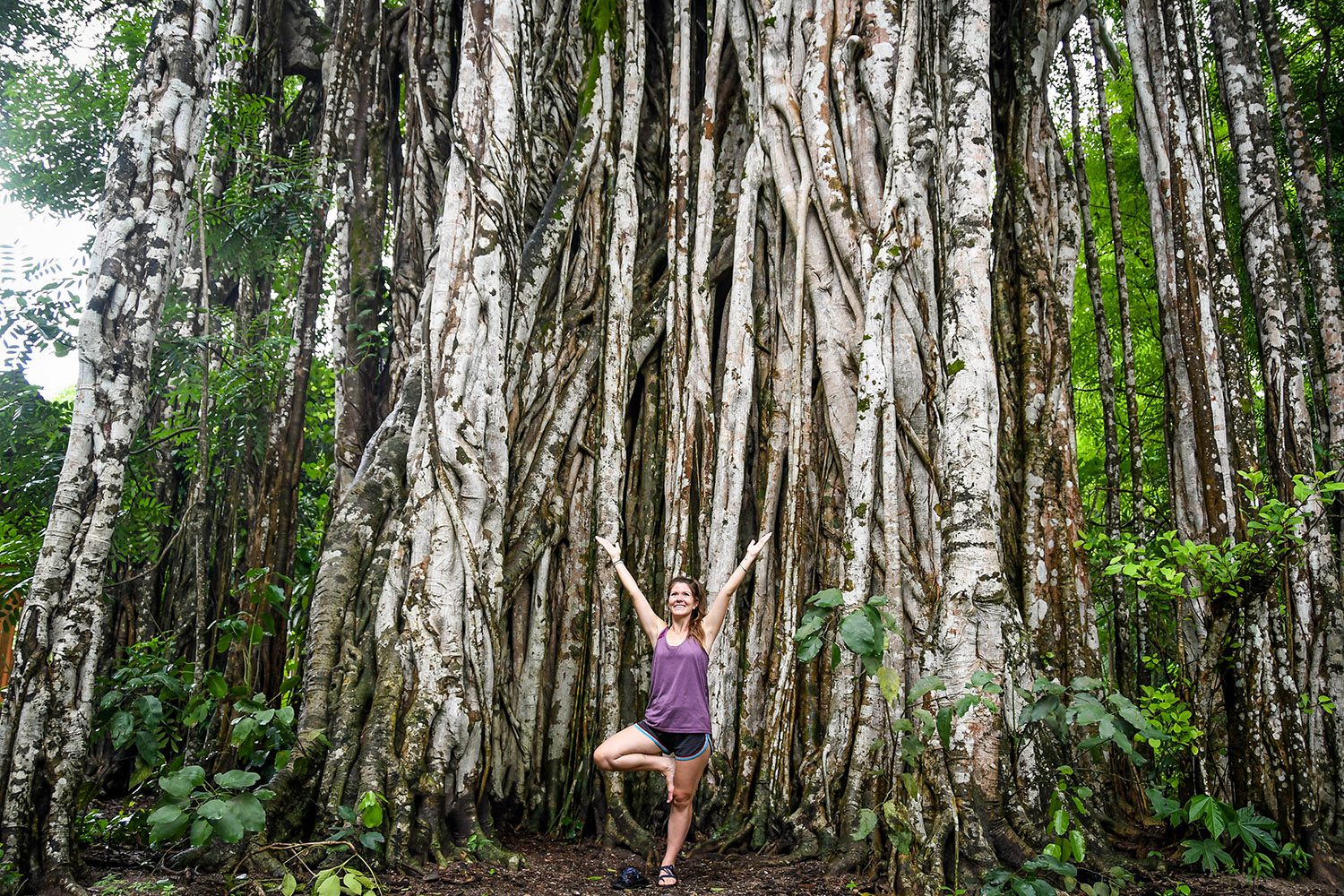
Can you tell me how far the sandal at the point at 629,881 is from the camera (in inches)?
131

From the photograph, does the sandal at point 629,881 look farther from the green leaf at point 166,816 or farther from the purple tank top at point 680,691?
the green leaf at point 166,816

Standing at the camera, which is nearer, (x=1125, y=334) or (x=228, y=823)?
(x=228, y=823)

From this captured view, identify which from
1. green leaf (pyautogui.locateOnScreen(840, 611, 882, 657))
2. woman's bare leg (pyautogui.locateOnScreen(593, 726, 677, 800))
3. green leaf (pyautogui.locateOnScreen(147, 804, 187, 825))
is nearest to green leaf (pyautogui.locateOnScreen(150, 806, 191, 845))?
green leaf (pyautogui.locateOnScreen(147, 804, 187, 825))

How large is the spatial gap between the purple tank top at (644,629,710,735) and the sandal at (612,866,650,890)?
0.55 metres

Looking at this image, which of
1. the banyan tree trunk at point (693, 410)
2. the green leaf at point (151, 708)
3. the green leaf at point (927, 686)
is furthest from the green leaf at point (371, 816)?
the green leaf at point (927, 686)

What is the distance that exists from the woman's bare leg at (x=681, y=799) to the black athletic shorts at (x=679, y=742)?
2 centimetres

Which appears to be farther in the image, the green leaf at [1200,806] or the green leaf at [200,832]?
the green leaf at [1200,806]

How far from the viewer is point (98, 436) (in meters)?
3.01

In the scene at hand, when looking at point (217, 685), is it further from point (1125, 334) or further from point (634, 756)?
point (1125, 334)

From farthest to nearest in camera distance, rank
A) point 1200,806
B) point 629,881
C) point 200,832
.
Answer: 1. point 629,881
2. point 1200,806
3. point 200,832

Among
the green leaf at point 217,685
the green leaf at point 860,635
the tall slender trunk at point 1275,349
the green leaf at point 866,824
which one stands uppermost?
the tall slender trunk at point 1275,349

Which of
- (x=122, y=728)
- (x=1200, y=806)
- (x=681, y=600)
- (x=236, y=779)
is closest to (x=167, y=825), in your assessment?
(x=236, y=779)

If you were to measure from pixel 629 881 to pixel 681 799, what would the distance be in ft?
1.20

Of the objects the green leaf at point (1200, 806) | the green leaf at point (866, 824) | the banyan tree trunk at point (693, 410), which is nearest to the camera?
the green leaf at point (866, 824)
